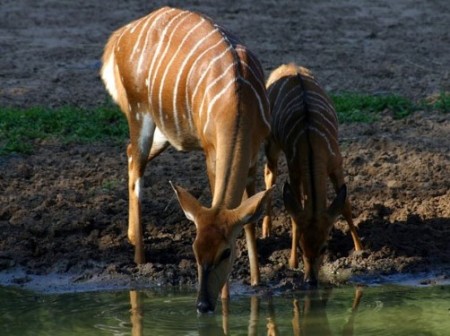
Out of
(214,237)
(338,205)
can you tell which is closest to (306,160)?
(338,205)

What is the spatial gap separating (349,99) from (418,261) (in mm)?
2892

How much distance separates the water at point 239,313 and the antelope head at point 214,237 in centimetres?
39

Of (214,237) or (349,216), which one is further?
(349,216)

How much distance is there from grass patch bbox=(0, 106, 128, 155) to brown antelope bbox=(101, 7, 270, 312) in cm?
142

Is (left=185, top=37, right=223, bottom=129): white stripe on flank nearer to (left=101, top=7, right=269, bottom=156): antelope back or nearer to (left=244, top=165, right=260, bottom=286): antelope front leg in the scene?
(left=101, top=7, right=269, bottom=156): antelope back

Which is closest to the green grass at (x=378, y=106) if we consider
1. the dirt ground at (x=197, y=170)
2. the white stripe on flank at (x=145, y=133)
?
the dirt ground at (x=197, y=170)

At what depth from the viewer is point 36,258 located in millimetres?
8547

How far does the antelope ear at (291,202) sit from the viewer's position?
7.74 meters

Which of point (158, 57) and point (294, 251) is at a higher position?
point (158, 57)

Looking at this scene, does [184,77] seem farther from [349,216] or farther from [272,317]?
[272,317]

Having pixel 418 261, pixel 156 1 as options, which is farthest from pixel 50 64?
pixel 418 261

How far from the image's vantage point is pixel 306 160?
8.13 meters

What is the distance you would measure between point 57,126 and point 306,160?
10.1 ft

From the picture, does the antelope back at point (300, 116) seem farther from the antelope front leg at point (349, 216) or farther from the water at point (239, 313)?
the water at point (239, 313)
